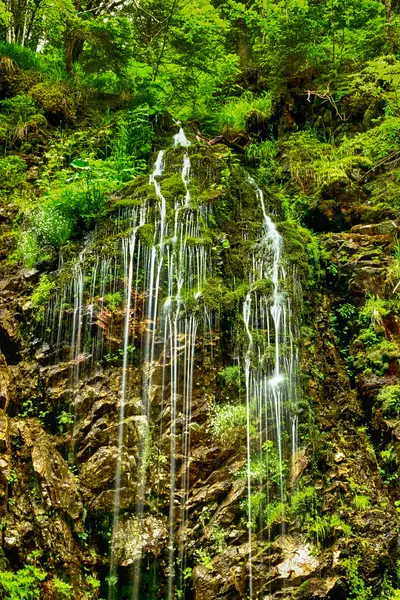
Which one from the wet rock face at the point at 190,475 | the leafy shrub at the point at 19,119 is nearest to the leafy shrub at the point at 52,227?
the wet rock face at the point at 190,475

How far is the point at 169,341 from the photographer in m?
6.22

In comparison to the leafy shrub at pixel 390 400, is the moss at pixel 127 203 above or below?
above

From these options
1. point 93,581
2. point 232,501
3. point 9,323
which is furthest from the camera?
point 9,323

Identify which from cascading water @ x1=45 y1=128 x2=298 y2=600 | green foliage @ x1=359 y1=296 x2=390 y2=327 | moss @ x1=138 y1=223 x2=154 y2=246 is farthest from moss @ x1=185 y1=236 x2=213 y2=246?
green foliage @ x1=359 y1=296 x2=390 y2=327

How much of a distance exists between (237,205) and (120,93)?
4.63m

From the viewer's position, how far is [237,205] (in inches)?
317

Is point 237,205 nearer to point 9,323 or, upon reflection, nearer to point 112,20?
point 9,323

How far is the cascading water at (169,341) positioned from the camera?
5473 mm

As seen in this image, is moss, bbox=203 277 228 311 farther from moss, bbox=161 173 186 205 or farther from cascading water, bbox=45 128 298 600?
moss, bbox=161 173 186 205

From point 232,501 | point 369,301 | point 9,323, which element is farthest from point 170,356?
point 369,301

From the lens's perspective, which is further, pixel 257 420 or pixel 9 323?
pixel 9 323

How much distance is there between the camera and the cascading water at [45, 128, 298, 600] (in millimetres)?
5473

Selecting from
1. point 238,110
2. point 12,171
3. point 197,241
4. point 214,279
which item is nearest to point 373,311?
point 214,279

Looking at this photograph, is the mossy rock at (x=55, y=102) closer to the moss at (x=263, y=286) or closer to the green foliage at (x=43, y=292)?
the green foliage at (x=43, y=292)
